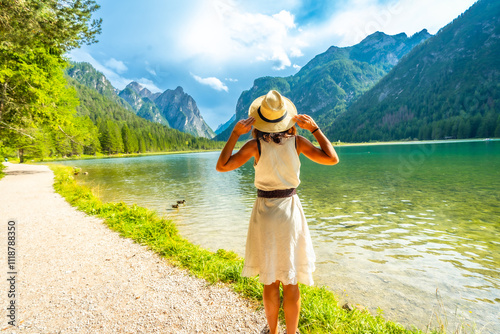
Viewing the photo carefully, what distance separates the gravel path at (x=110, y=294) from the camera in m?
3.96

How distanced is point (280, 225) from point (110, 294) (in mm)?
4207

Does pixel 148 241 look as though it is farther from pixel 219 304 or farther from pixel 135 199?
pixel 135 199

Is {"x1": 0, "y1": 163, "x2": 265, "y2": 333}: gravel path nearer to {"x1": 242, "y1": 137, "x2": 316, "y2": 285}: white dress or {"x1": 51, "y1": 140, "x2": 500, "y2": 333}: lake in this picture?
{"x1": 242, "y1": 137, "x2": 316, "y2": 285}: white dress

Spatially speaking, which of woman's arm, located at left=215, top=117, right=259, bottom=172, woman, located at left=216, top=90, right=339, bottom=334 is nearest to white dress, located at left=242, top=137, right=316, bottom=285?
woman, located at left=216, top=90, right=339, bottom=334

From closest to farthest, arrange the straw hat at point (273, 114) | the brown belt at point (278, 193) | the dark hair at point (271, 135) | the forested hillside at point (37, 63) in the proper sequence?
the straw hat at point (273, 114) < the dark hair at point (271, 135) < the brown belt at point (278, 193) < the forested hillside at point (37, 63)

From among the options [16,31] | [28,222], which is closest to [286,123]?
[16,31]

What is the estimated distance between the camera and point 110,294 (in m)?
4.90

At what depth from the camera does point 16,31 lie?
9.20 meters

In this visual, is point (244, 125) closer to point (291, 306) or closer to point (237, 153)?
point (237, 153)

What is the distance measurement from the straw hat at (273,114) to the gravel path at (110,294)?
3.19 metres

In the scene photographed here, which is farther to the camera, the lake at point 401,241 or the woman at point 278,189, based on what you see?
the lake at point 401,241

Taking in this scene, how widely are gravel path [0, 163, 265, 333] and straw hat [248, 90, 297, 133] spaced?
319 cm

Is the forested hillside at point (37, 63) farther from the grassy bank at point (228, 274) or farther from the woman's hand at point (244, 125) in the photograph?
the woman's hand at point (244, 125)

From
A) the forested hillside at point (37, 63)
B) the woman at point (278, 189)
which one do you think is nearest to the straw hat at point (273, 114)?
the woman at point (278, 189)
